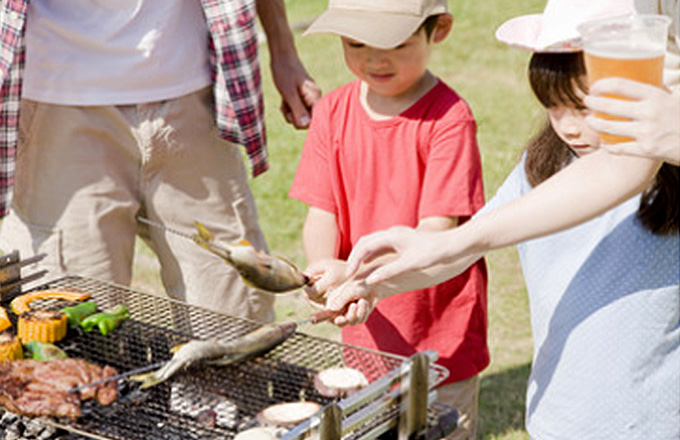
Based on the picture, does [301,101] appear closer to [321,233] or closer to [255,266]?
[321,233]

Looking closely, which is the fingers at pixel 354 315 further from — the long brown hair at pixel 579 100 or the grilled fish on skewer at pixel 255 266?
the long brown hair at pixel 579 100

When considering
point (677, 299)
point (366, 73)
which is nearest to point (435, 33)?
point (366, 73)

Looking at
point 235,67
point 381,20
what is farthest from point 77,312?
point 381,20

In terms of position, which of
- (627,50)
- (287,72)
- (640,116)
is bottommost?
(287,72)

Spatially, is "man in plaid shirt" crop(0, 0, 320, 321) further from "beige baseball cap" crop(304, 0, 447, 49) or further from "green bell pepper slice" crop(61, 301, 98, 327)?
"green bell pepper slice" crop(61, 301, 98, 327)

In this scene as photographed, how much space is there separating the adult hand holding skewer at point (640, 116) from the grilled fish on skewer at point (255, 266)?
1068 millimetres

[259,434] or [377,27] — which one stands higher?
[377,27]

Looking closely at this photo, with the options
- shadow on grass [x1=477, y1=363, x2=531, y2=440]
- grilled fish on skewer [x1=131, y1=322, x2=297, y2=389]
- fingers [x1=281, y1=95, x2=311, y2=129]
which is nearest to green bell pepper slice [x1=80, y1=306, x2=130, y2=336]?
grilled fish on skewer [x1=131, y1=322, x2=297, y2=389]

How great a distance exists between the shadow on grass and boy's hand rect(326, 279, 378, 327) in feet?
7.12

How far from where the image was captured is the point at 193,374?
3232mm

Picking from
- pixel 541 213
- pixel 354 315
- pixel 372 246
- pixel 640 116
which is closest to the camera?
pixel 640 116

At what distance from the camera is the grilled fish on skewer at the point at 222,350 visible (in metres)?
3.00

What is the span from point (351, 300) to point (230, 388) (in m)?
0.45

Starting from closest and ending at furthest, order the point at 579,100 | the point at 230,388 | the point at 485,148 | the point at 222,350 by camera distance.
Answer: the point at 579,100 < the point at 222,350 < the point at 230,388 < the point at 485,148
